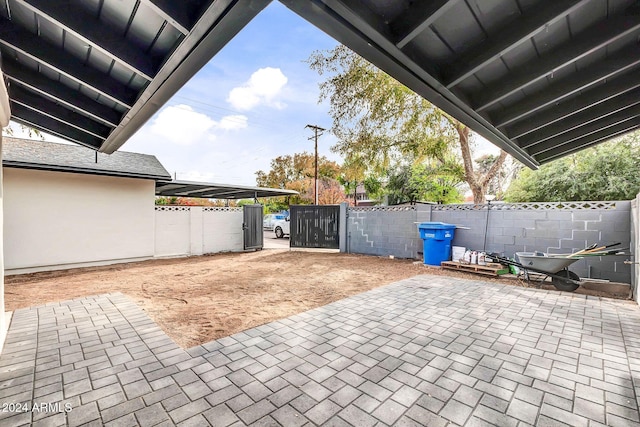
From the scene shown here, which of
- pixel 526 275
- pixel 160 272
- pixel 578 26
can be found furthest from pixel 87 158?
pixel 526 275

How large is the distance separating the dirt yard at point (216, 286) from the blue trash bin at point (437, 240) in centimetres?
38

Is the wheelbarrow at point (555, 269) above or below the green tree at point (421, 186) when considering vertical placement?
below

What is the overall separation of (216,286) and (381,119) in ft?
26.9

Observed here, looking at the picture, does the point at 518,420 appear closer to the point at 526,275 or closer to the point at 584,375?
the point at 584,375

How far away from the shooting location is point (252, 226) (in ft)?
34.7

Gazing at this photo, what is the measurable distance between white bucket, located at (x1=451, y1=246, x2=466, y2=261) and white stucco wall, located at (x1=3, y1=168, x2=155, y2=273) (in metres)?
8.57

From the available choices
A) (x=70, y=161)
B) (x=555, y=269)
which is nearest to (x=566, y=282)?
(x=555, y=269)

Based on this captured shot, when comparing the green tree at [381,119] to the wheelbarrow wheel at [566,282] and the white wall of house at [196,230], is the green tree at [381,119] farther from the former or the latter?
the wheelbarrow wheel at [566,282]

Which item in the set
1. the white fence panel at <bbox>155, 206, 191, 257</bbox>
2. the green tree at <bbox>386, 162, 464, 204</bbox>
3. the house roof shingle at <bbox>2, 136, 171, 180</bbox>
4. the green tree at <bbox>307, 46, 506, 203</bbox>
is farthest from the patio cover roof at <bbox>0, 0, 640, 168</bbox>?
the green tree at <bbox>386, 162, 464, 204</bbox>

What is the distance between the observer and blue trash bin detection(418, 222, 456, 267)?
264 inches

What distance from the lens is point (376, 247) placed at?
8898 mm

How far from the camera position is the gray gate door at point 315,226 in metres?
10.2

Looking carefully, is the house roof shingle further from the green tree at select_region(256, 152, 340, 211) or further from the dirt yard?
the green tree at select_region(256, 152, 340, 211)

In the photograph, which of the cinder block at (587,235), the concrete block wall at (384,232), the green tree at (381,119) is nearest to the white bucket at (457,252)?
the concrete block wall at (384,232)
